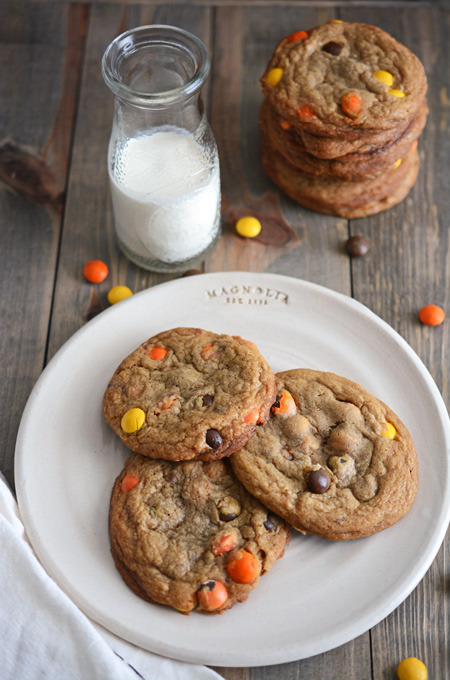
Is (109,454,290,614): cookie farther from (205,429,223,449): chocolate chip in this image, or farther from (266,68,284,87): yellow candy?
(266,68,284,87): yellow candy

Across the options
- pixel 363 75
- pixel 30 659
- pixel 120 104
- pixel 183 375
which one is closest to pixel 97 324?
pixel 183 375

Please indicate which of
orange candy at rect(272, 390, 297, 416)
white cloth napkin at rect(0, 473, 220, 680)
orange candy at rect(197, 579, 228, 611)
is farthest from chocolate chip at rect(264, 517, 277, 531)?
white cloth napkin at rect(0, 473, 220, 680)

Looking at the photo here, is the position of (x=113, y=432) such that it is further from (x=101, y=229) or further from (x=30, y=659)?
(x=101, y=229)

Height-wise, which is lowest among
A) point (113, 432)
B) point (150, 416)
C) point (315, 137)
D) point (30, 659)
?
point (30, 659)

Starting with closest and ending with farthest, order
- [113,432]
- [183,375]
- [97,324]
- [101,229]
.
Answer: [183,375] < [113,432] < [97,324] < [101,229]

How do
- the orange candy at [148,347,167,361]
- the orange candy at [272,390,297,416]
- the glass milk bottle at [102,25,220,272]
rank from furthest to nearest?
the glass milk bottle at [102,25,220,272], the orange candy at [148,347,167,361], the orange candy at [272,390,297,416]

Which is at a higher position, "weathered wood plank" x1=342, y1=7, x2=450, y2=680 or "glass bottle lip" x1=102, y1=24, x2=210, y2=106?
"glass bottle lip" x1=102, y1=24, x2=210, y2=106

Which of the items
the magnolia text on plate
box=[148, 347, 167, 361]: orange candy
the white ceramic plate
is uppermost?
box=[148, 347, 167, 361]: orange candy

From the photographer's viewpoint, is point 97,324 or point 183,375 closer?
point 183,375

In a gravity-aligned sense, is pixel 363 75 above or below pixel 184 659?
above

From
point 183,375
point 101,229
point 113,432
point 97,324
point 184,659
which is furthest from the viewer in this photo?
point 101,229
